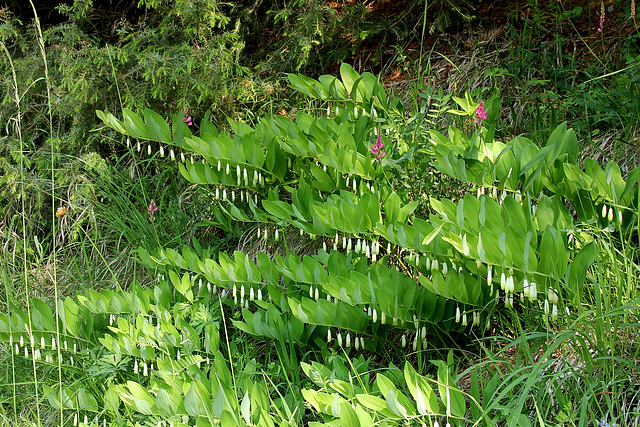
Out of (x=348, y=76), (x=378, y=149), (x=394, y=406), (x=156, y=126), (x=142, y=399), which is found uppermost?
(x=348, y=76)

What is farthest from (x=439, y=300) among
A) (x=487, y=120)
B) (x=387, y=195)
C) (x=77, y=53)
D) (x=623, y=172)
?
(x=77, y=53)

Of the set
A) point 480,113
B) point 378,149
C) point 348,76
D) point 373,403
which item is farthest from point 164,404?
point 480,113

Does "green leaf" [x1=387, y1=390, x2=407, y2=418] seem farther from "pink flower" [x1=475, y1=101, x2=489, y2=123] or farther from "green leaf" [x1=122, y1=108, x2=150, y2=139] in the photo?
"green leaf" [x1=122, y1=108, x2=150, y2=139]

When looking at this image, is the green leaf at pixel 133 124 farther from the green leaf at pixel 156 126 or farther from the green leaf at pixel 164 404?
the green leaf at pixel 164 404

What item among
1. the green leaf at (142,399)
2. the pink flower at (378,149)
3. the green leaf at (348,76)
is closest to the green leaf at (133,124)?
the green leaf at (348,76)

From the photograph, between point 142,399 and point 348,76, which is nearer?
point 142,399

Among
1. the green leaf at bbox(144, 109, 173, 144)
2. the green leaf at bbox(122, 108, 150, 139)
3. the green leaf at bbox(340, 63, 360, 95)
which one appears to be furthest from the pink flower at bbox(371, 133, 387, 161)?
the green leaf at bbox(122, 108, 150, 139)

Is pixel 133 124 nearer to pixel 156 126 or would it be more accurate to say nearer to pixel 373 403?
pixel 156 126

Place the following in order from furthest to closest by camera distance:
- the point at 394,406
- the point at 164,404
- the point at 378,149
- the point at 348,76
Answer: the point at 348,76
the point at 378,149
the point at 164,404
the point at 394,406

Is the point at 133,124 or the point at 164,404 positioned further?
the point at 133,124

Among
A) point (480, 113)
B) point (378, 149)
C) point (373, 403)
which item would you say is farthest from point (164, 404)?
point (480, 113)

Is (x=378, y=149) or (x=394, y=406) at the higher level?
(x=378, y=149)

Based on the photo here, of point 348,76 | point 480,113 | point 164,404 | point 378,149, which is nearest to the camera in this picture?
point 164,404

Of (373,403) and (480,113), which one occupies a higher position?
(480,113)
